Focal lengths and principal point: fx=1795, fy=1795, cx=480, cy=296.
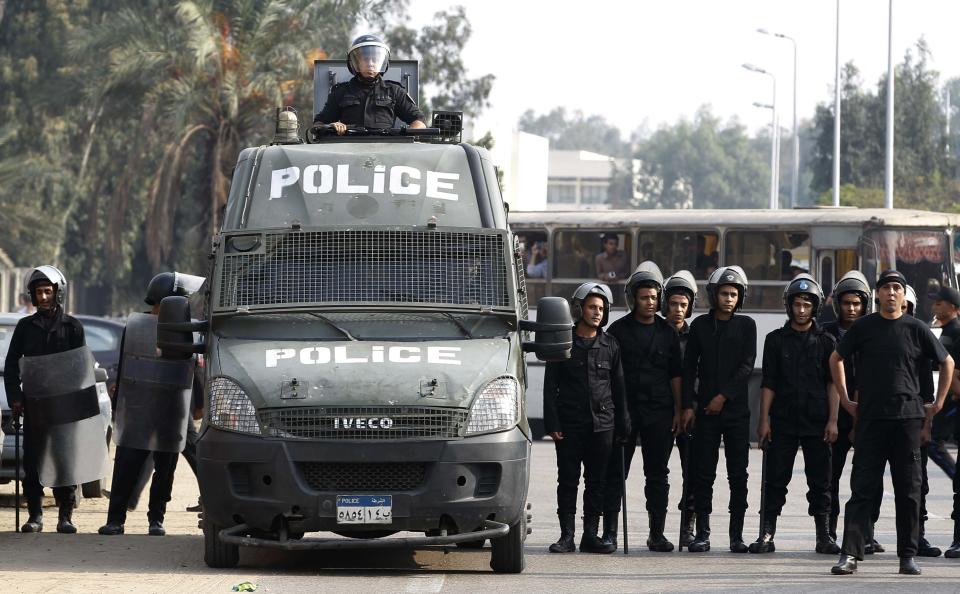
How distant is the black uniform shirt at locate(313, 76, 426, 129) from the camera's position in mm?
12812

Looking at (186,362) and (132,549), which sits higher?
(186,362)

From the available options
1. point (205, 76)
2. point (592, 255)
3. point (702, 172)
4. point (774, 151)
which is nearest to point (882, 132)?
point (774, 151)

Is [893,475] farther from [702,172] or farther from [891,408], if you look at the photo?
[702,172]

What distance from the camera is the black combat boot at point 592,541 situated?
38.1 ft

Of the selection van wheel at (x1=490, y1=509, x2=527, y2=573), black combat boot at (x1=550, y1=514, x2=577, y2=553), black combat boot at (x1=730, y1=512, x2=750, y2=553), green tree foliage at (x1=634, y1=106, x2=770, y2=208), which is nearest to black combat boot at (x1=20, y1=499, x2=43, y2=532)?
black combat boot at (x1=550, y1=514, x2=577, y2=553)

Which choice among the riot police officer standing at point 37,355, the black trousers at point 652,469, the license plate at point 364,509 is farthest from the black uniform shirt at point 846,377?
the riot police officer standing at point 37,355

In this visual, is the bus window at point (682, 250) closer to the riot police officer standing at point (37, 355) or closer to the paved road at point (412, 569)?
the paved road at point (412, 569)

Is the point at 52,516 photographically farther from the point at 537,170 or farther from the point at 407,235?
the point at 537,170

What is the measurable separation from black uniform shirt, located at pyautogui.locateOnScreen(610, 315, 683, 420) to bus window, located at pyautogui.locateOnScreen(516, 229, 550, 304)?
43.5ft

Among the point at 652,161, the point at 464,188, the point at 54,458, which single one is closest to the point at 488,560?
the point at 464,188

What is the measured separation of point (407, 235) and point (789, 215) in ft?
47.1

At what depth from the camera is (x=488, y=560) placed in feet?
36.6

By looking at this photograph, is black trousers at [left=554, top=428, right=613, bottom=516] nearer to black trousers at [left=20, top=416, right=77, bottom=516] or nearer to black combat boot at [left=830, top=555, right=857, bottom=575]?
black combat boot at [left=830, top=555, right=857, bottom=575]

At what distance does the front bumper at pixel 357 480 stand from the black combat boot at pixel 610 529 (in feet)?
6.20
